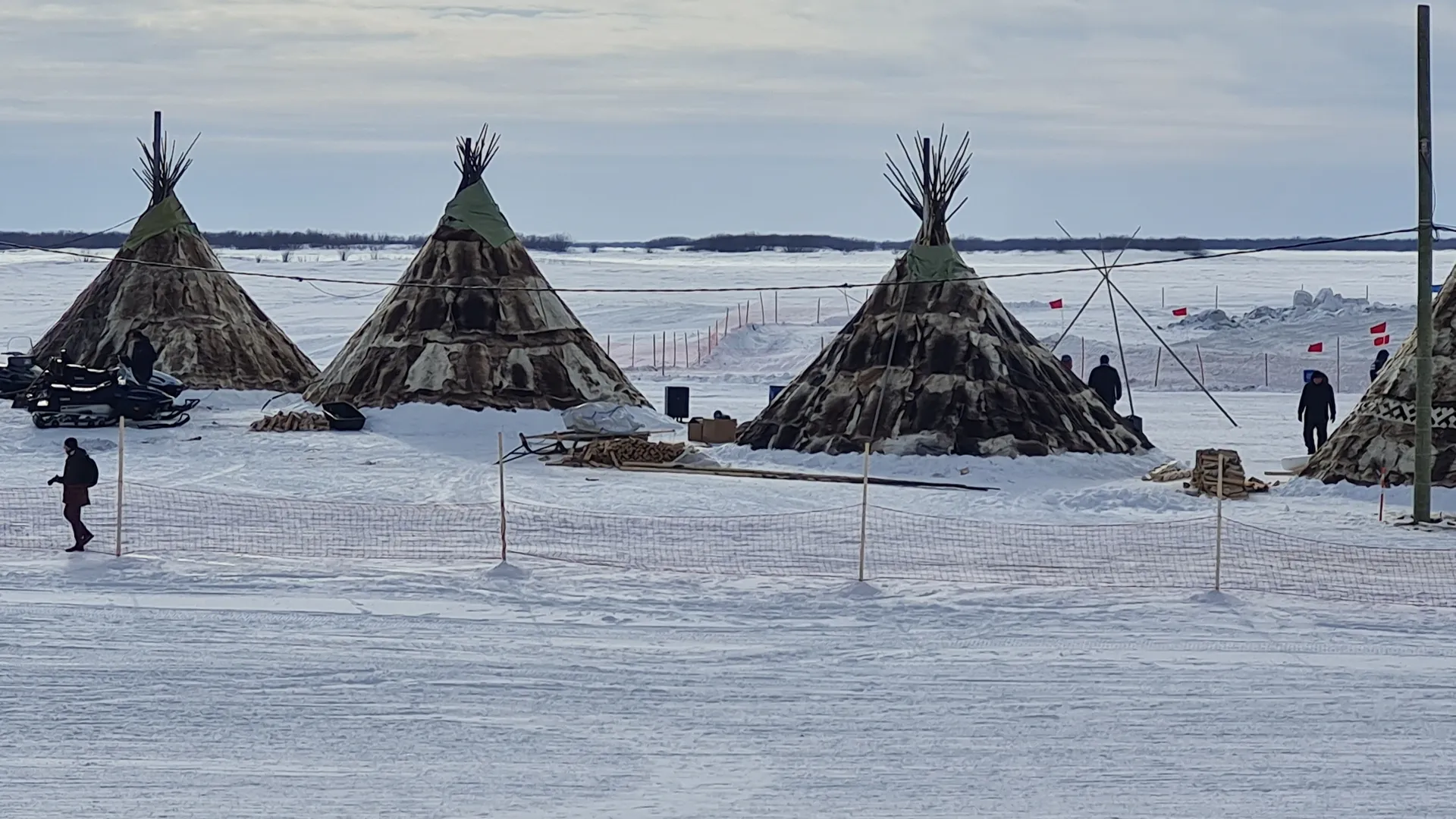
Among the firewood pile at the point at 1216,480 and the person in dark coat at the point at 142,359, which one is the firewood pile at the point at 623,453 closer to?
the firewood pile at the point at 1216,480

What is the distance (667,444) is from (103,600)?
9892mm

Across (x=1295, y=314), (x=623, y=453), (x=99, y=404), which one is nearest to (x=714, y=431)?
(x=623, y=453)

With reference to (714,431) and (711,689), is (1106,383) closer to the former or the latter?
(714,431)

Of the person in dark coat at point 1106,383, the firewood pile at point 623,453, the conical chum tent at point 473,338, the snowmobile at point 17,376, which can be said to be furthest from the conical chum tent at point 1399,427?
the snowmobile at point 17,376

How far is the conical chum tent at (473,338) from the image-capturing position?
25.4 meters

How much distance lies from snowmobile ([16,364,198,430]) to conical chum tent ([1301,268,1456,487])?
1528 centimetres

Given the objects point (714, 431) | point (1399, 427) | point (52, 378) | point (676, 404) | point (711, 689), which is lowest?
point (711, 689)

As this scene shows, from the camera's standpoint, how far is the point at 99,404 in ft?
79.3

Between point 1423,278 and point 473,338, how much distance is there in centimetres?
1406

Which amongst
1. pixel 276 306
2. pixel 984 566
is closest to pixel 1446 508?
pixel 984 566

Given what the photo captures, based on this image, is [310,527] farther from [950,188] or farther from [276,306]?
[276,306]

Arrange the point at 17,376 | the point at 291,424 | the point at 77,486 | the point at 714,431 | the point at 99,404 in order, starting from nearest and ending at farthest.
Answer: the point at 77,486 → the point at 714,431 → the point at 99,404 → the point at 291,424 → the point at 17,376

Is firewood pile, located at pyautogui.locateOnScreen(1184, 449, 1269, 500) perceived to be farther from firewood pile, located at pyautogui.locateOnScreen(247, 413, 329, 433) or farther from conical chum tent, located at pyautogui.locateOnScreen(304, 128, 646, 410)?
firewood pile, located at pyautogui.locateOnScreen(247, 413, 329, 433)

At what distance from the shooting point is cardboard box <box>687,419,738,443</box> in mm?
22969
